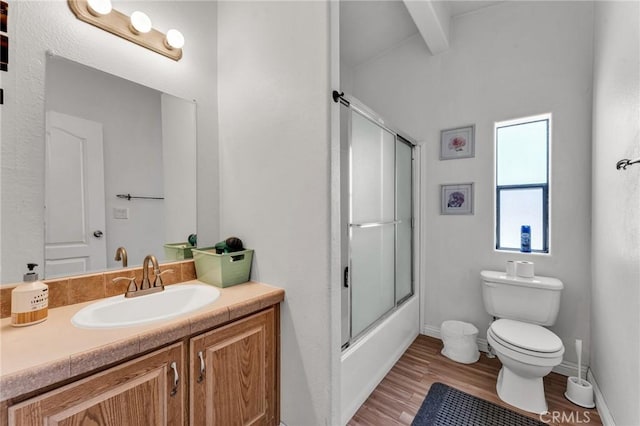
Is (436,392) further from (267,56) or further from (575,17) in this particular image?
(575,17)

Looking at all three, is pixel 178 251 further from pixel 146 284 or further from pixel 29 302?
pixel 29 302

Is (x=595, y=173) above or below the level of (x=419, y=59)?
below

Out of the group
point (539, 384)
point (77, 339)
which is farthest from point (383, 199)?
point (77, 339)

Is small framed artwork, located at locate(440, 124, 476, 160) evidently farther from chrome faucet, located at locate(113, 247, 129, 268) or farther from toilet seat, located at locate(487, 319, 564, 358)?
chrome faucet, located at locate(113, 247, 129, 268)

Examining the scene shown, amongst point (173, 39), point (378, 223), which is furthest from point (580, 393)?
point (173, 39)

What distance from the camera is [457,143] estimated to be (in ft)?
7.86

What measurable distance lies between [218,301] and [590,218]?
8.33 ft

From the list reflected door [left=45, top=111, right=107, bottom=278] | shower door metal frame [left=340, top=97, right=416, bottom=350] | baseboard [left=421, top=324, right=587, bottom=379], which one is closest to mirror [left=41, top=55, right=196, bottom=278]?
reflected door [left=45, top=111, right=107, bottom=278]

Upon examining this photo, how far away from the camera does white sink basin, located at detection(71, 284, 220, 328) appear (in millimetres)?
995

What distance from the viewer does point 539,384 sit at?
1.63 metres

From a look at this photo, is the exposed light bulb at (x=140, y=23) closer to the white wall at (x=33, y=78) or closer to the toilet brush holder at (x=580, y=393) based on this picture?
the white wall at (x=33, y=78)

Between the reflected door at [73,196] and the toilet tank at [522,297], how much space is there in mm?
2601

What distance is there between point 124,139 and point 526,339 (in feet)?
8.63

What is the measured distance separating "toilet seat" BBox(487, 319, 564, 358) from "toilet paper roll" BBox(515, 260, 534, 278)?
35 centimetres
